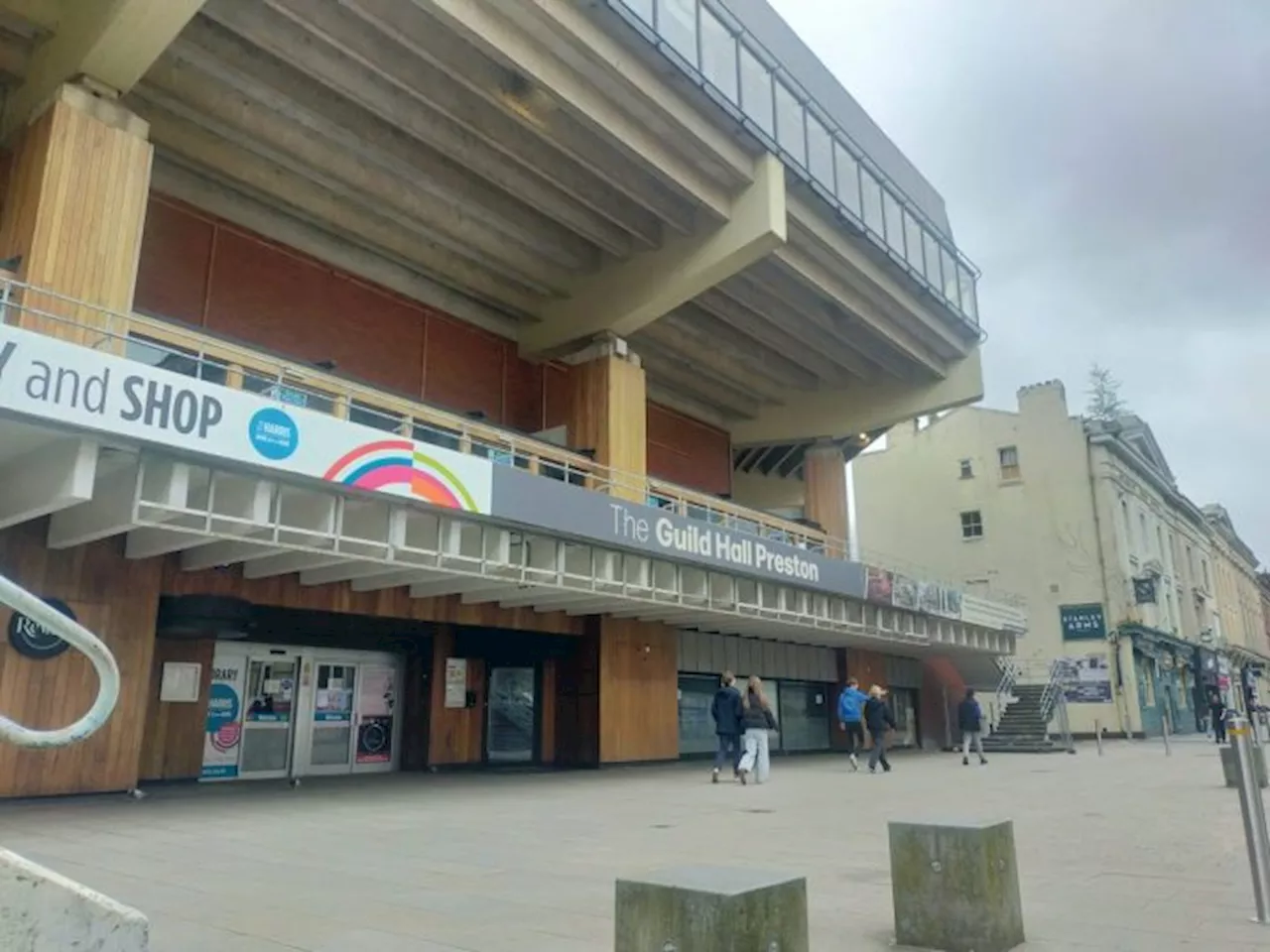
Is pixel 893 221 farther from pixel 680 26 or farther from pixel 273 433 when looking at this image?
pixel 273 433

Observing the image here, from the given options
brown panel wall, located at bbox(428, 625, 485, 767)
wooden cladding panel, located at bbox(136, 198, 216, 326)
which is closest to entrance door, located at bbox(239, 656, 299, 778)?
brown panel wall, located at bbox(428, 625, 485, 767)

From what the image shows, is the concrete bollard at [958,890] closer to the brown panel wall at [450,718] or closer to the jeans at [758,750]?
the jeans at [758,750]

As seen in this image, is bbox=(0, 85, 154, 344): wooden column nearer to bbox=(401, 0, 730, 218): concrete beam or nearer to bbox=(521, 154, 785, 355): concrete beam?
bbox=(401, 0, 730, 218): concrete beam

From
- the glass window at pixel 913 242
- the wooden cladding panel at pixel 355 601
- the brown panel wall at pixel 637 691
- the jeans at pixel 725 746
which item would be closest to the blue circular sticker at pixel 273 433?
the wooden cladding panel at pixel 355 601

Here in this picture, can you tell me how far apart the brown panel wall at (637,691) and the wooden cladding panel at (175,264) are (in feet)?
32.6

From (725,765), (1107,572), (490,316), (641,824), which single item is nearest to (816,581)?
(725,765)

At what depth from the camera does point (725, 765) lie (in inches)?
789

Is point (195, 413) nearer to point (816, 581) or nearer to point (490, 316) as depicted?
point (490, 316)

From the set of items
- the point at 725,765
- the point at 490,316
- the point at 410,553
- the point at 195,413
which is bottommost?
the point at 725,765

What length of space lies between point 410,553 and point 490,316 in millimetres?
9138

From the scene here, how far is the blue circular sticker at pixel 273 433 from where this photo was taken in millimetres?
11047

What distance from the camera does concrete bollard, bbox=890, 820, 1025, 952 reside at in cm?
465

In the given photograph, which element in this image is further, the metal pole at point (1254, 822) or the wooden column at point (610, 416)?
the wooden column at point (610, 416)

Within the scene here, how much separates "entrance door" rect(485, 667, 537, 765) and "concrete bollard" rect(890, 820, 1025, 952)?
605 inches
